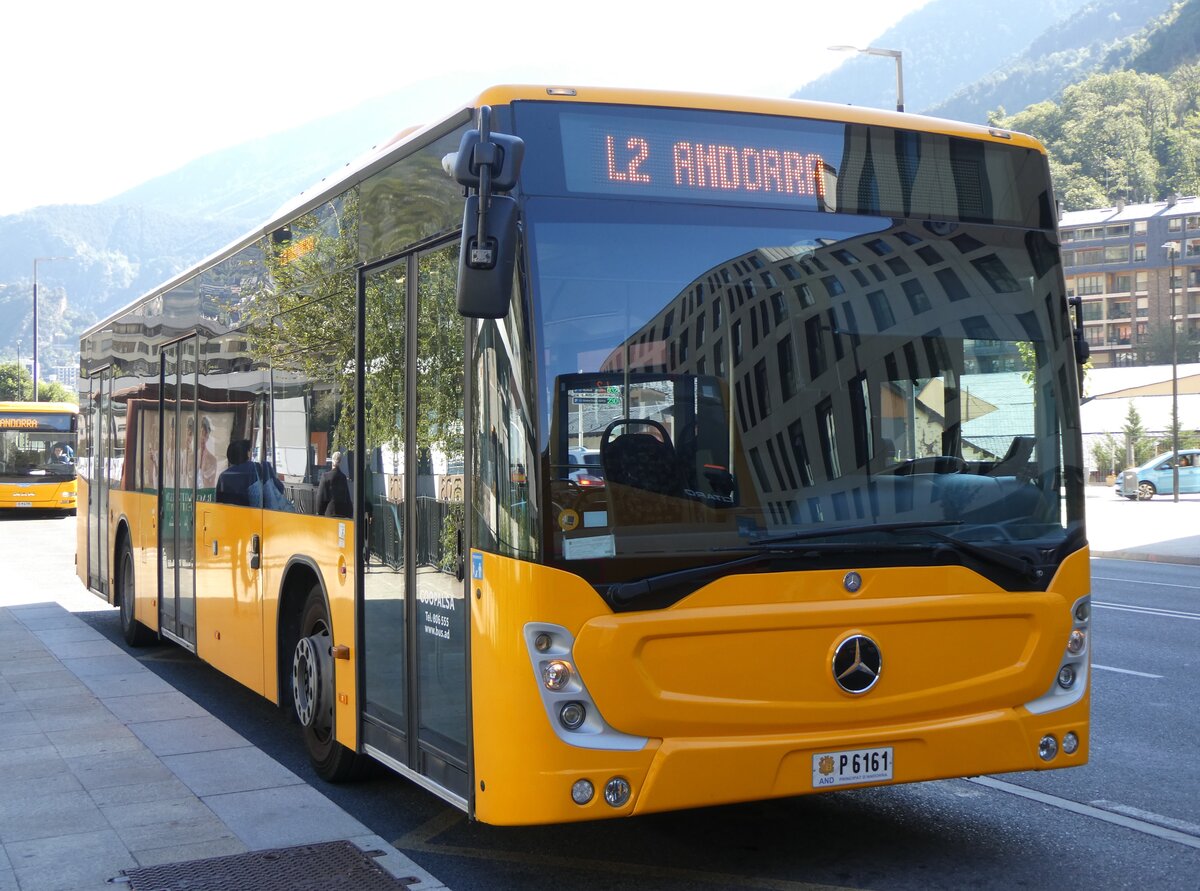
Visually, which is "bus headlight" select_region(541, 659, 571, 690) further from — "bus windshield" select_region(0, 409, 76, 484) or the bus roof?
"bus windshield" select_region(0, 409, 76, 484)

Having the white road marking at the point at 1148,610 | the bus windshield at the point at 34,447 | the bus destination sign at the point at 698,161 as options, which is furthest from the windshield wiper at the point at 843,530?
the bus windshield at the point at 34,447

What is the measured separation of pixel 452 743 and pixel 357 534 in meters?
1.40

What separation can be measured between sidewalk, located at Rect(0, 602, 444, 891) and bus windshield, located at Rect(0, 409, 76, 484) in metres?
31.8

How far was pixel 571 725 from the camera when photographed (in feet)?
16.5

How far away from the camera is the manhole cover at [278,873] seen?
5457mm

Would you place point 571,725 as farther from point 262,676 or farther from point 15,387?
point 15,387

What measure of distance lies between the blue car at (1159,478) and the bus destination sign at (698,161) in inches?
1721

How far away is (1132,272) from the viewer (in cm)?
12862

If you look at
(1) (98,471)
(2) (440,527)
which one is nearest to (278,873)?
(2) (440,527)

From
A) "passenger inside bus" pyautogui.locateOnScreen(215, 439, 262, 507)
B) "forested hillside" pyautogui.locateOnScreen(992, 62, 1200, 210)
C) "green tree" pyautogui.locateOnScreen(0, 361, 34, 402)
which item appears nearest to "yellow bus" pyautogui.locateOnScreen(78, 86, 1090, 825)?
"passenger inside bus" pyautogui.locateOnScreen(215, 439, 262, 507)

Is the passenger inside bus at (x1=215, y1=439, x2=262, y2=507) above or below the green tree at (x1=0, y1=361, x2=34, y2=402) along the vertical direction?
below

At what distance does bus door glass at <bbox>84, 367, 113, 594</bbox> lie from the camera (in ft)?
44.0

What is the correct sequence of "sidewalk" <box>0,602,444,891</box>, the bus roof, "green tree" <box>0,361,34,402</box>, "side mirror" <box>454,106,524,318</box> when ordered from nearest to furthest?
"side mirror" <box>454,106,524,318</box>
the bus roof
"sidewalk" <box>0,602,444,891</box>
"green tree" <box>0,361,34,402</box>

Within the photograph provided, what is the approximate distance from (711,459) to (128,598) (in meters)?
8.86
